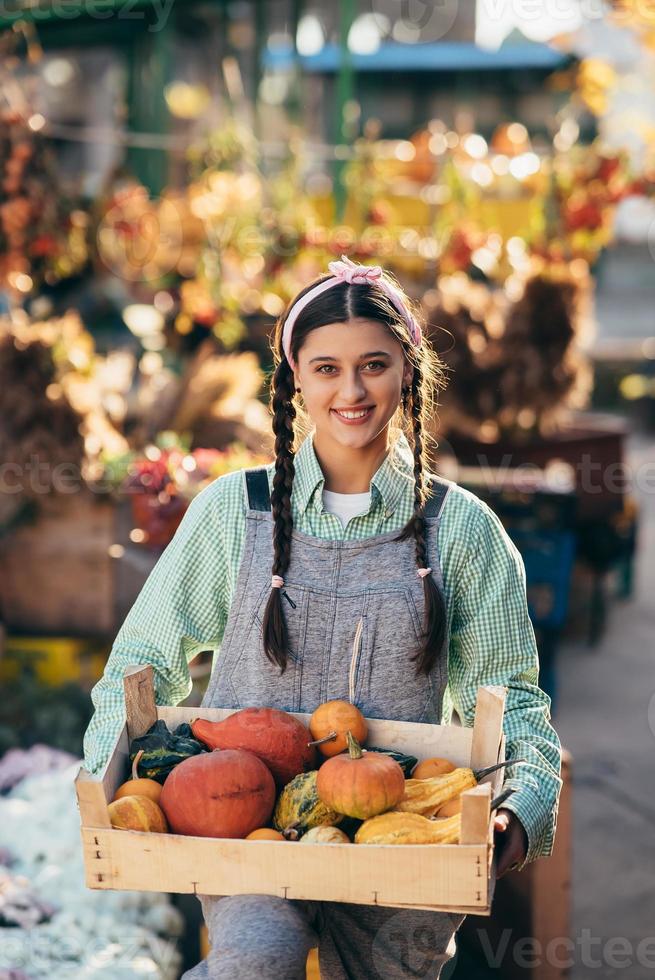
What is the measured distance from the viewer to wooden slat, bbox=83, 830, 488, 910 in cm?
160

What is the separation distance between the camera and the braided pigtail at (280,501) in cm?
199

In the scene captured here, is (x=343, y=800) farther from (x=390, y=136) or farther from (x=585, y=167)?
(x=390, y=136)

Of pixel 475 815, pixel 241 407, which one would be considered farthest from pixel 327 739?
pixel 241 407

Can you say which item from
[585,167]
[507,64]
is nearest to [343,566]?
[585,167]

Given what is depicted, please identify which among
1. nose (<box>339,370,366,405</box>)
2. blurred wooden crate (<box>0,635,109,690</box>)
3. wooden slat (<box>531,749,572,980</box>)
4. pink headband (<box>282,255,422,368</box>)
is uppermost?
pink headband (<box>282,255,422,368</box>)

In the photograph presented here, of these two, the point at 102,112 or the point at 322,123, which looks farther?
the point at 322,123

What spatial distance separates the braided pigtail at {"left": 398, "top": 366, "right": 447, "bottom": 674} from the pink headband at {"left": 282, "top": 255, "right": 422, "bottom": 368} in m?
0.11

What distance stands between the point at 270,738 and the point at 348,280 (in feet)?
2.53

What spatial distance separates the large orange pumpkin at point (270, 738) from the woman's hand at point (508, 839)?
303mm

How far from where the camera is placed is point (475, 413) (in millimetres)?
5953

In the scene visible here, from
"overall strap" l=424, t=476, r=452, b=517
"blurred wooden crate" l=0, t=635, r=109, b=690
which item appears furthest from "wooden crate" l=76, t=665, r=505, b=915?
"blurred wooden crate" l=0, t=635, r=109, b=690

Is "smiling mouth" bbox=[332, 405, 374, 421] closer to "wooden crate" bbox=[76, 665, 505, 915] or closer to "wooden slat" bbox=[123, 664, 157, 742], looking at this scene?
"wooden slat" bbox=[123, 664, 157, 742]

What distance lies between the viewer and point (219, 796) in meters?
1.70

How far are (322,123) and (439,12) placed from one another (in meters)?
3.30
